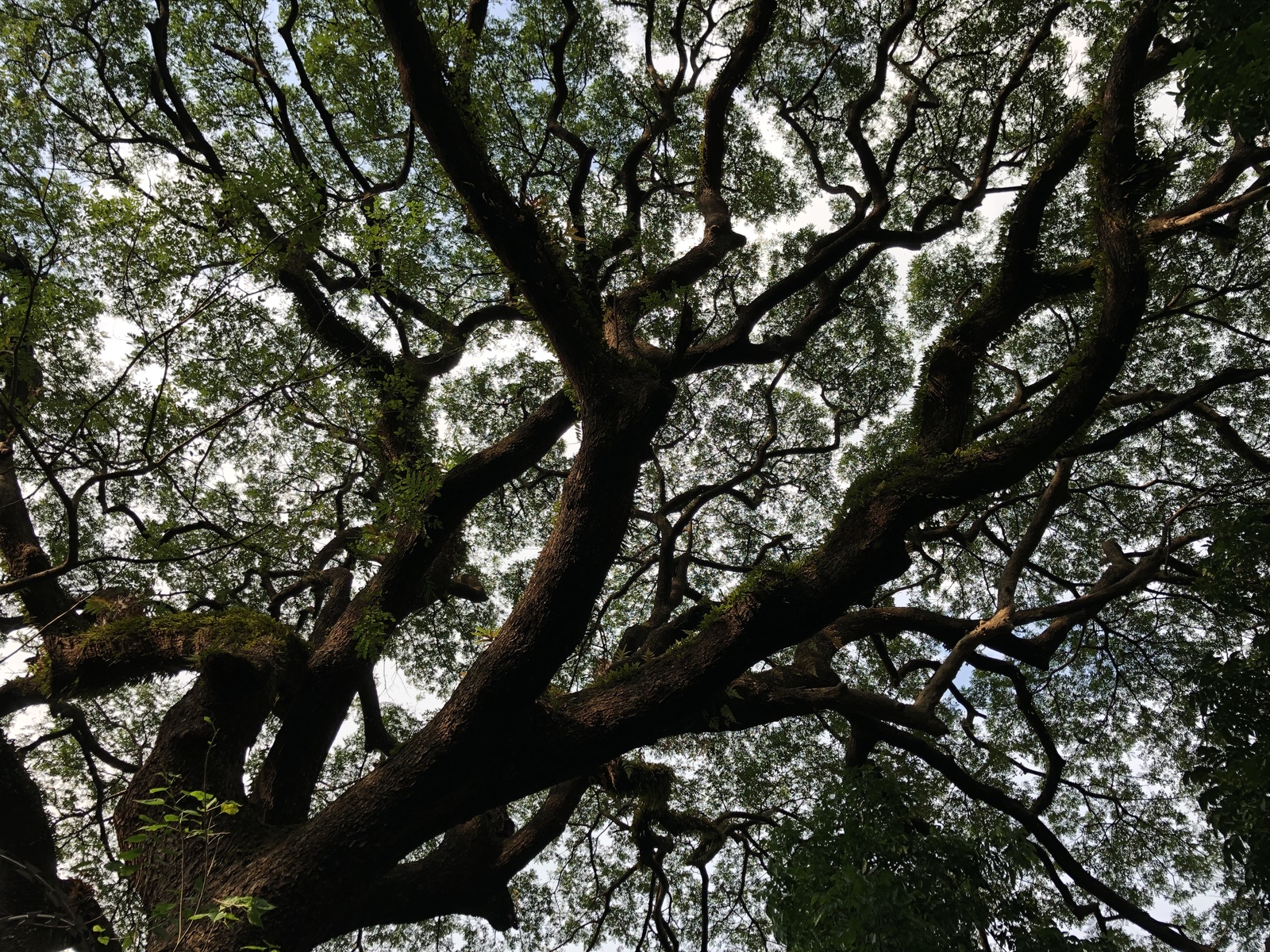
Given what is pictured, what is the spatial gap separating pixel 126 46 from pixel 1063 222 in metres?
9.99

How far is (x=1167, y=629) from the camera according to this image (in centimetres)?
761

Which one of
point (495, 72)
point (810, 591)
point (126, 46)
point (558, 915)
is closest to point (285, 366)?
point (126, 46)

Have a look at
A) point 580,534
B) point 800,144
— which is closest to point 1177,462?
point 800,144

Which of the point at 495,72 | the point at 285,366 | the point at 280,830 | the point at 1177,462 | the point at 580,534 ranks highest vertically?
the point at 495,72

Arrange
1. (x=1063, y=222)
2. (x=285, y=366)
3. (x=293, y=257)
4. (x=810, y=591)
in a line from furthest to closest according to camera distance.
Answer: (x=1063, y=222) < (x=285, y=366) < (x=293, y=257) < (x=810, y=591)

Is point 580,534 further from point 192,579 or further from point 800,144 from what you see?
point 800,144

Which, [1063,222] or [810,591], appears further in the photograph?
[1063,222]

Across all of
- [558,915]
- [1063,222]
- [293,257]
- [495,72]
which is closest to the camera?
[293,257]

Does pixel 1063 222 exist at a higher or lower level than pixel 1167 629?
higher

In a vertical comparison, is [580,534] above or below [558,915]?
above

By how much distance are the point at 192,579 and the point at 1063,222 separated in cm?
991

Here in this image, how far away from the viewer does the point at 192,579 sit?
21.9 ft

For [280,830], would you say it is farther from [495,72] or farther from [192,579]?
[495,72]

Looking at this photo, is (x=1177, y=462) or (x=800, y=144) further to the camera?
(x=800, y=144)
